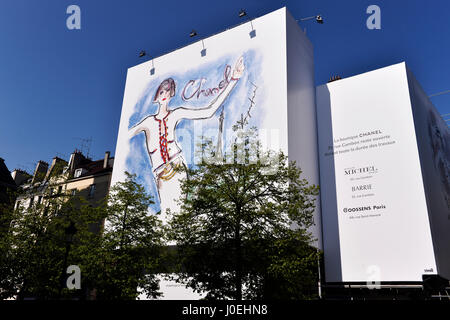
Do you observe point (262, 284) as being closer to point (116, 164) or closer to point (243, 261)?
point (243, 261)

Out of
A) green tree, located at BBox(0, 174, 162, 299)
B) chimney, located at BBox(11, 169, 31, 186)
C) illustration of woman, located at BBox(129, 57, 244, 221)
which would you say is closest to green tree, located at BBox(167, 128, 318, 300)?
green tree, located at BBox(0, 174, 162, 299)

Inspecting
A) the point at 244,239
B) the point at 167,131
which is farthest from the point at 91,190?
the point at 244,239

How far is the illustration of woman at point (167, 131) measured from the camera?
37.3 metres

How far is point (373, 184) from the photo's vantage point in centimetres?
3338

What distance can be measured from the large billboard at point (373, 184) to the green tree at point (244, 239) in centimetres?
1355

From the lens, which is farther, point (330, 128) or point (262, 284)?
point (330, 128)

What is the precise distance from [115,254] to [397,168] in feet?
82.1

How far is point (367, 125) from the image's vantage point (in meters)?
35.4

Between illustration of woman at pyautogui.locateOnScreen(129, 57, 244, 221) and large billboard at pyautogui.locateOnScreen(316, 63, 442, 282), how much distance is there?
11367 mm

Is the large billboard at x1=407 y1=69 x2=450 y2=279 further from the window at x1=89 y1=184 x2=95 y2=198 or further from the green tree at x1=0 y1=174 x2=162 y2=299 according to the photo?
the window at x1=89 y1=184 x2=95 y2=198
